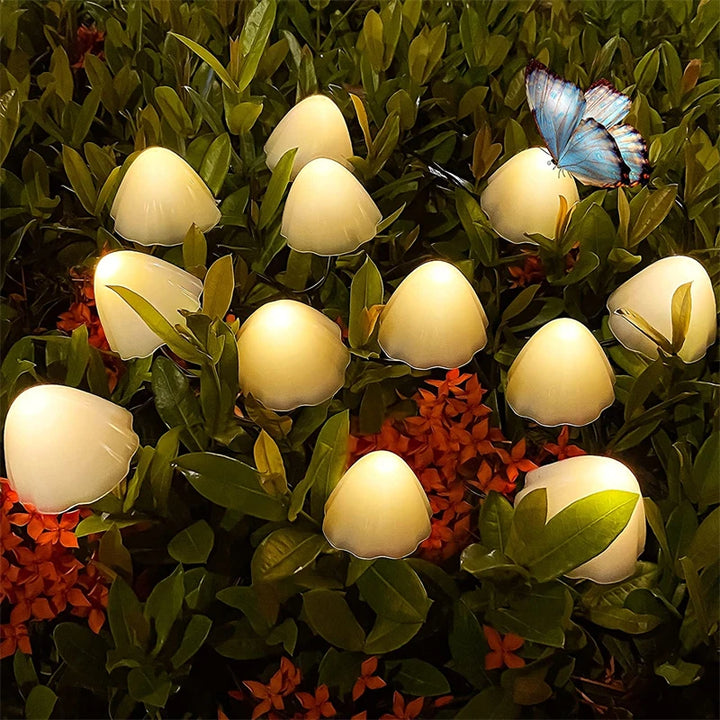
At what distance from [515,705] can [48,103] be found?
0.65 meters

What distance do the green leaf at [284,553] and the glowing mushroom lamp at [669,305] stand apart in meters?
0.25

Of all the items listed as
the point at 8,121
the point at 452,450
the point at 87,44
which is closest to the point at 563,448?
the point at 452,450

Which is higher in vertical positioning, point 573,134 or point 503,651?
point 573,134

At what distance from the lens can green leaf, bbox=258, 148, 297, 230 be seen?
0.60 m

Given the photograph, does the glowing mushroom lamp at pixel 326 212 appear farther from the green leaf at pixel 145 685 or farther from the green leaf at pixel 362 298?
the green leaf at pixel 145 685

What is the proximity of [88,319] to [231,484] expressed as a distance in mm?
225

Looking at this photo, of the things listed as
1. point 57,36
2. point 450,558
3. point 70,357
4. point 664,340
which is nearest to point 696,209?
point 664,340

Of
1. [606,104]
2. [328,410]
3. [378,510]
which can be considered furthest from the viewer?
[606,104]

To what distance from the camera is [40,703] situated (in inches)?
17.2

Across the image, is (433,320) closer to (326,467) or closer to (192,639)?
(326,467)

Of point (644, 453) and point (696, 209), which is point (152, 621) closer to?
point (644, 453)

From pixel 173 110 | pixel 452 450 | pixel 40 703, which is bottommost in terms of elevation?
pixel 40 703

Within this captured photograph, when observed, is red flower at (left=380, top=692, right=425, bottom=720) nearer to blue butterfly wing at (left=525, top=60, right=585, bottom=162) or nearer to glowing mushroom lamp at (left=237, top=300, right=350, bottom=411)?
glowing mushroom lamp at (left=237, top=300, right=350, bottom=411)

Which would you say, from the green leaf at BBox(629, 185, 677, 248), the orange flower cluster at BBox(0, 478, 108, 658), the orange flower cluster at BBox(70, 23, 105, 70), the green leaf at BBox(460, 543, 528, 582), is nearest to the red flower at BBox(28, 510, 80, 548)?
the orange flower cluster at BBox(0, 478, 108, 658)
